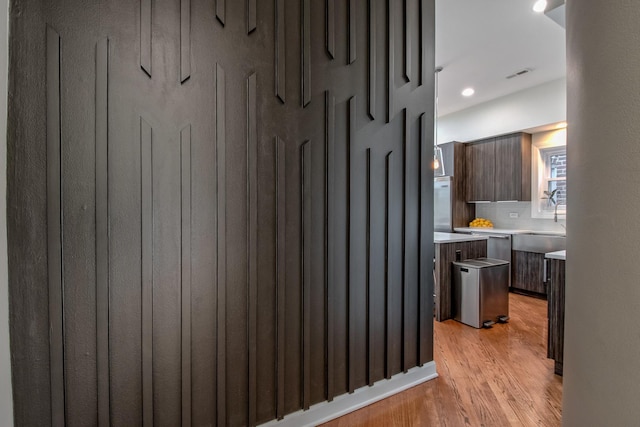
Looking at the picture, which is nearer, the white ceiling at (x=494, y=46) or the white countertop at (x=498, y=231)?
the white ceiling at (x=494, y=46)

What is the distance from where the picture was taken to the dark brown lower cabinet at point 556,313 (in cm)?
227

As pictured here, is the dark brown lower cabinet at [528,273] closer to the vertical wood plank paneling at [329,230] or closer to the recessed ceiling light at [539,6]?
the recessed ceiling light at [539,6]

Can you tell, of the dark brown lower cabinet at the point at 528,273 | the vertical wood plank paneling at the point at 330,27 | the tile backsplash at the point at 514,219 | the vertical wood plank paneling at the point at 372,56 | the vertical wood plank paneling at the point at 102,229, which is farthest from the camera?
the tile backsplash at the point at 514,219

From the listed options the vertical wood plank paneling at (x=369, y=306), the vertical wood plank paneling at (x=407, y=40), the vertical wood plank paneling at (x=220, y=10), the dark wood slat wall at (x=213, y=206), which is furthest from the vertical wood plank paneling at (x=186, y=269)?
the vertical wood plank paneling at (x=407, y=40)

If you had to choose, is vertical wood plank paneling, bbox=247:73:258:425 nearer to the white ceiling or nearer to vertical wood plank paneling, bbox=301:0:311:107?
vertical wood plank paneling, bbox=301:0:311:107

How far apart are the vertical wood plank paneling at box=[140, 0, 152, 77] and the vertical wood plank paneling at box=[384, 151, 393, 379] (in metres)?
1.42

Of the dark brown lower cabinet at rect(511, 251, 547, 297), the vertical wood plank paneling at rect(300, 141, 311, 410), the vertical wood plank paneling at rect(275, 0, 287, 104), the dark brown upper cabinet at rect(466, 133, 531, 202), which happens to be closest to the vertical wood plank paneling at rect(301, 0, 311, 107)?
the vertical wood plank paneling at rect(275, 0, 287, 104)

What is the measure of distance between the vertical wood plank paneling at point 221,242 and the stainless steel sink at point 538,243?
4.58 meters

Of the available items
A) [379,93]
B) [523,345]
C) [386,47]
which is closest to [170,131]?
[379,93]

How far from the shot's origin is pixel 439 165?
422 centimetres

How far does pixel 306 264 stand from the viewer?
5.75ft

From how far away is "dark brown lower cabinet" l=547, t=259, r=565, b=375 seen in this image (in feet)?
7.45

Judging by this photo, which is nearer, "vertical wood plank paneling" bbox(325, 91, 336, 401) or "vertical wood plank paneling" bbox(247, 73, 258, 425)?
"vertical wood plank paneling" bbox(247, 73, 258, 425)

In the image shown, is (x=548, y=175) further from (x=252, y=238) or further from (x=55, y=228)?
(x=55, y=228)
